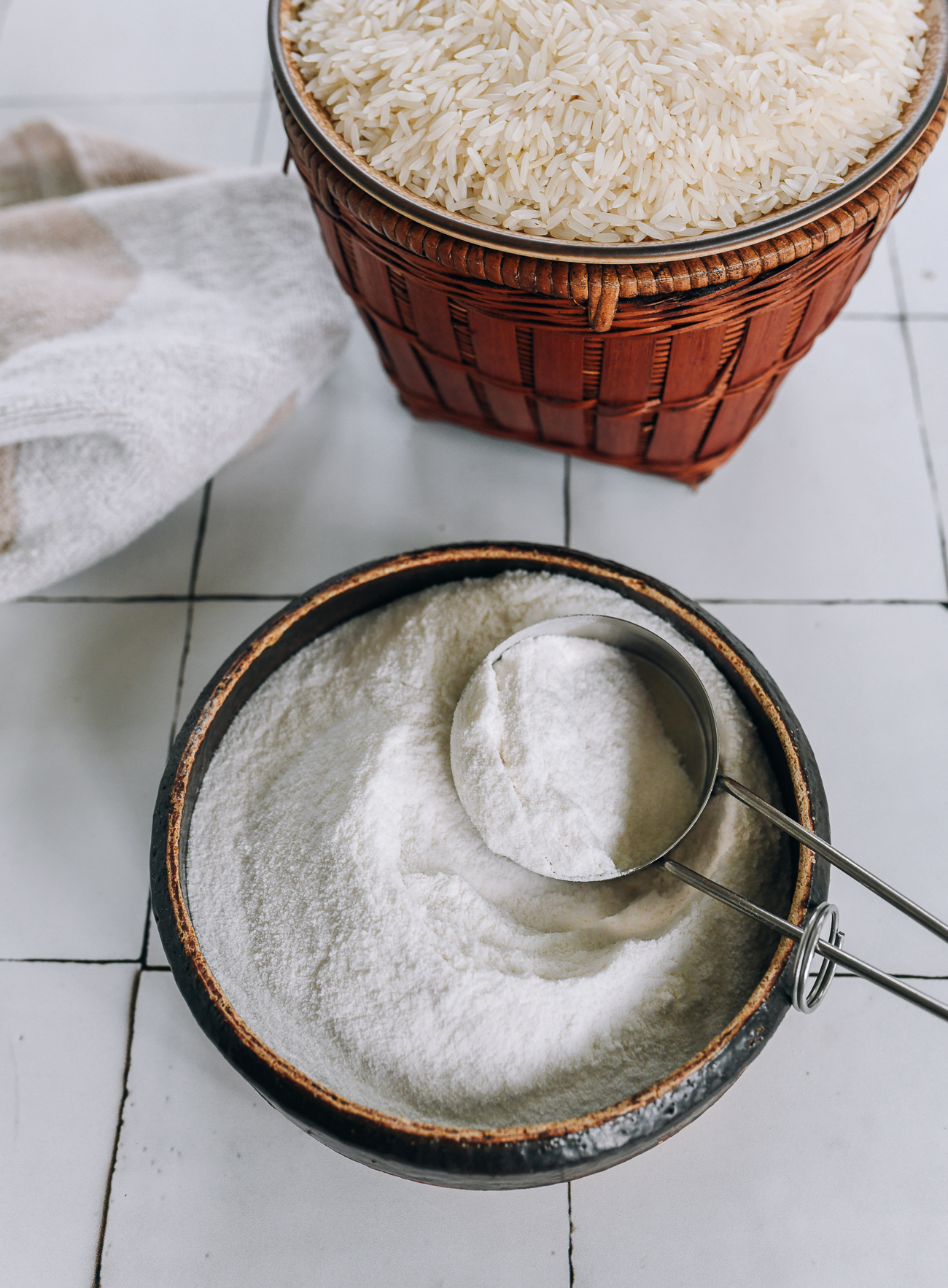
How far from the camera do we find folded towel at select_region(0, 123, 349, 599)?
88cm

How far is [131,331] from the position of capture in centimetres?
94

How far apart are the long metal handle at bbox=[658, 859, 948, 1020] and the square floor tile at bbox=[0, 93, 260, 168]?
99 centimetres

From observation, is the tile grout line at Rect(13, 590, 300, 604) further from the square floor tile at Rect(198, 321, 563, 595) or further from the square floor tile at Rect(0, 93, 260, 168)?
the square floor tile at Rect(0, 93, 260, 168)

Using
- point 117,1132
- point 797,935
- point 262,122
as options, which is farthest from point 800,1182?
point 262,122

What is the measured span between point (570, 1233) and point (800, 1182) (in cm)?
17

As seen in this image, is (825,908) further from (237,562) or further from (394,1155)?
(237,562)

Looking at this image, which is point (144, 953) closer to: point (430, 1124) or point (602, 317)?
point (430, 1124)

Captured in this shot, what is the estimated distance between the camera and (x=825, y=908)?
584mm

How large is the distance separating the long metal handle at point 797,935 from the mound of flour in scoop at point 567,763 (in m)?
0.04

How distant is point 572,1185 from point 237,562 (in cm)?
61

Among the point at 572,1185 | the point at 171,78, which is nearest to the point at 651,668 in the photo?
the point at 572,1185

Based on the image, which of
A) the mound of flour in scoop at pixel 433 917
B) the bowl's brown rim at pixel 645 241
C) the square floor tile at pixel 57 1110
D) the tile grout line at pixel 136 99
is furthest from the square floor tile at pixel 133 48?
the square floor tile at pixel 57 1110

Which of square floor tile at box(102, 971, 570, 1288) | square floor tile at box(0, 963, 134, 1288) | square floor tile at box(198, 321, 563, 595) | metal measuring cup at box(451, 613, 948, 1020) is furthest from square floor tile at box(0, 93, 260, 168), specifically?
square floor tile at box(102, 971, 570, 1288)

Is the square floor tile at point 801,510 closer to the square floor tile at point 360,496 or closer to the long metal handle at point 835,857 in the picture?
the square floor tile at point 360,496
